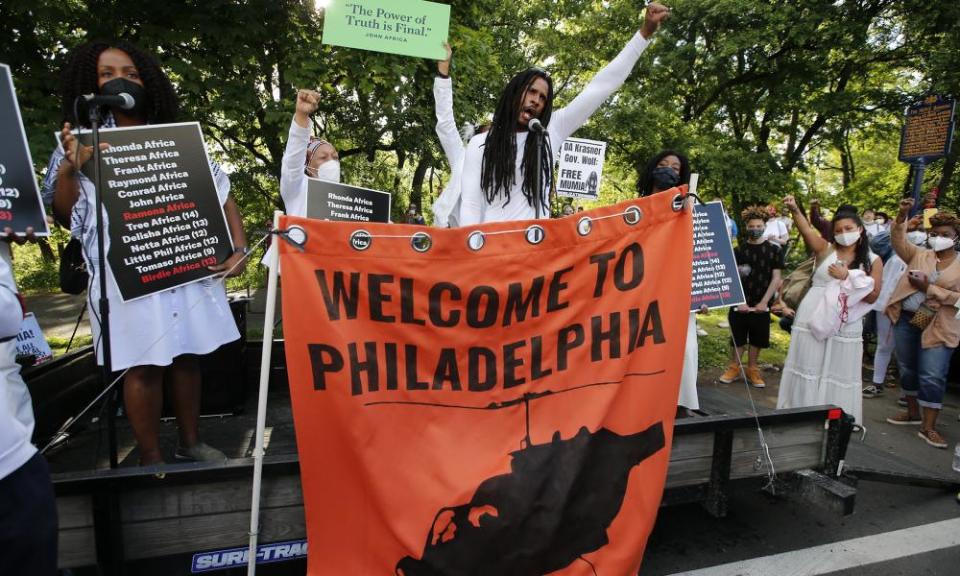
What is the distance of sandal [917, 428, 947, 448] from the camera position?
494 centimetres

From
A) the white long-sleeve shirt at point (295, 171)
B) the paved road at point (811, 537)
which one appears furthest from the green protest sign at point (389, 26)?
the paved road at point (811, 537)

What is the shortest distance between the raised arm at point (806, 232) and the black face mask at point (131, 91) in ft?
13.6

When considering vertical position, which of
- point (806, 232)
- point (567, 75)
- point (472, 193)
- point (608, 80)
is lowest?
point (806, 232)

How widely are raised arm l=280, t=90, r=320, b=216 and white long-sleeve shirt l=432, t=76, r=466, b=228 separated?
0.74 metres

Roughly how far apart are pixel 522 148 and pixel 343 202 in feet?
5.01

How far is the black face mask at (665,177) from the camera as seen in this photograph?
3.63 meters

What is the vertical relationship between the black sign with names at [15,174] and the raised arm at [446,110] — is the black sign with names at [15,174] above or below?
below

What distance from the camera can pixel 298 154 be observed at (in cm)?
327

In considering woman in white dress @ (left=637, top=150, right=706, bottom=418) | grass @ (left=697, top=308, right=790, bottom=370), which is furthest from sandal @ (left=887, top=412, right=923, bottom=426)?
woman in white dress @ (left=637, top=150, right=706, bottom=418)

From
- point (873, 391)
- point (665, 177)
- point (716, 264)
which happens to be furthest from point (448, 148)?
point (873, 391)

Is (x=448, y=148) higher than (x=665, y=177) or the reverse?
higher

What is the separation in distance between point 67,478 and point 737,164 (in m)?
13.5

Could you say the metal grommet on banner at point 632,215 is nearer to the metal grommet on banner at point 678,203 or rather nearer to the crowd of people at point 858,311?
the metal grommet on banner at point 678,203

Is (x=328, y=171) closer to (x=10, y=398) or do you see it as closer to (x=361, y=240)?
(x=361, y=240)
